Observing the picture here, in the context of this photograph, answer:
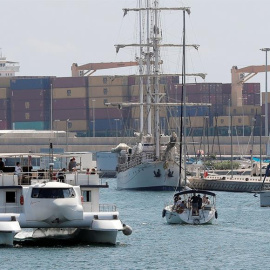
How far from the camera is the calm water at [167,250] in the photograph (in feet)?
159

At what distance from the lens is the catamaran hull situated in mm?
114438

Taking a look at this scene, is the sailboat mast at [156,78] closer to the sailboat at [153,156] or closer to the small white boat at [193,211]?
the sailboat at [153,156]

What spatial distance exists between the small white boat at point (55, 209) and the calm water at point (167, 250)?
0.80 m

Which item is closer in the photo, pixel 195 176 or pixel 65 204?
pixel 65 204

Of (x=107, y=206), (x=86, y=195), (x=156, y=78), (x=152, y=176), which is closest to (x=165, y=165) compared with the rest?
(x=152, y=176)

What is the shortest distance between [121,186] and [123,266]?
249 feet

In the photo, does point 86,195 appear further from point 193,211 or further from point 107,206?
point 193,211

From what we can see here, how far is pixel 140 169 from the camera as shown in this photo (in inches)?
4668

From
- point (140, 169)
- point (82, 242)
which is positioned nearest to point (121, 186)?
point (140, 169)

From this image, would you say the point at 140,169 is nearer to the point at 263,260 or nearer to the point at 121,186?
the point at 121,186

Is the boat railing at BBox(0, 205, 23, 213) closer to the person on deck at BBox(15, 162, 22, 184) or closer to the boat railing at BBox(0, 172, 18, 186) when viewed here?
the boat railing at BBox(0, 172, 18, 186)

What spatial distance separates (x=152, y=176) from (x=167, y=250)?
6310 cm

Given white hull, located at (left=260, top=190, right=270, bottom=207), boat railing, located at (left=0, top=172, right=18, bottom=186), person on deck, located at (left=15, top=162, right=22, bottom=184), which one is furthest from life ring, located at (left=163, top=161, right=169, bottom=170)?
boat railing, located at (left=0, top=172, right=18, bottom=186)

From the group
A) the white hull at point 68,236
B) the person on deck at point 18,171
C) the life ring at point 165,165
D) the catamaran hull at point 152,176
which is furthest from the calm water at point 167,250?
the life ring at point 165,165
